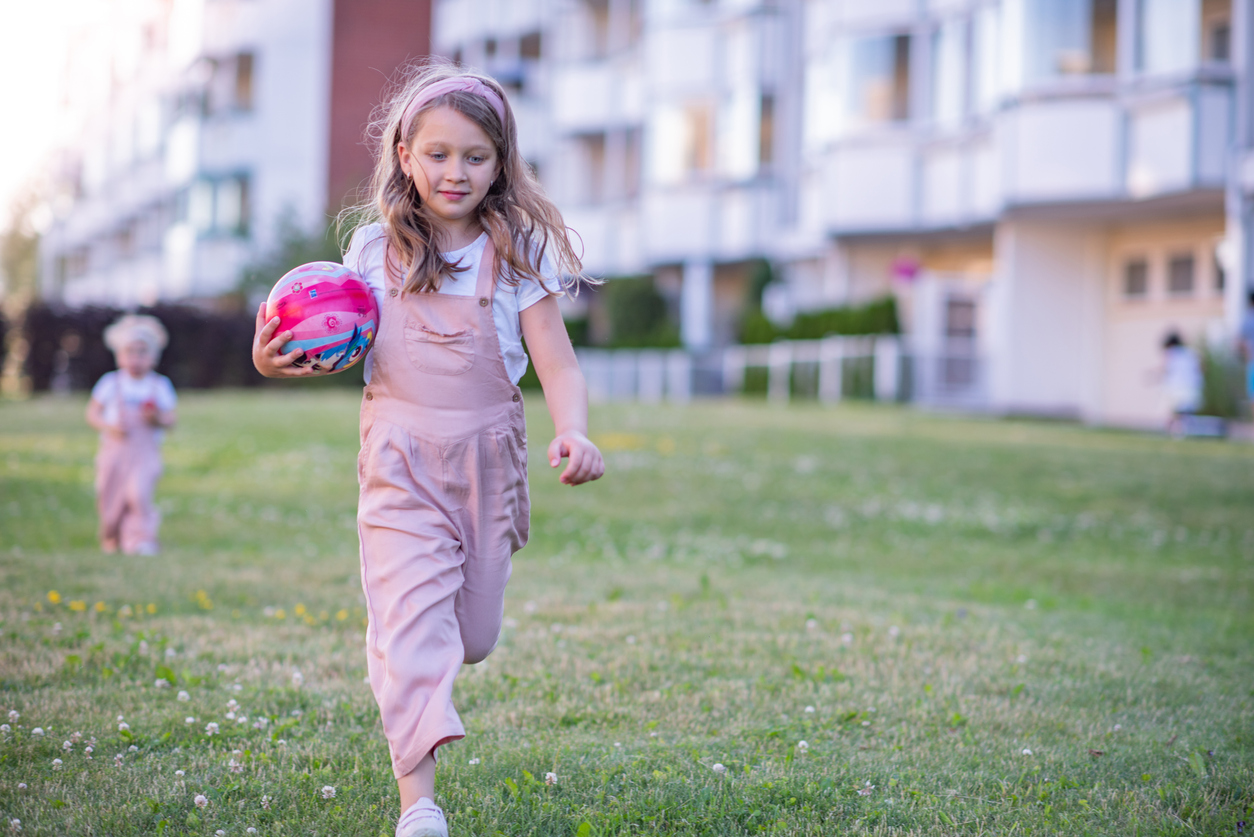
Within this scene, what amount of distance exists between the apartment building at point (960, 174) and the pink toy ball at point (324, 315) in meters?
17.5

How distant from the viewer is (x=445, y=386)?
3.33m

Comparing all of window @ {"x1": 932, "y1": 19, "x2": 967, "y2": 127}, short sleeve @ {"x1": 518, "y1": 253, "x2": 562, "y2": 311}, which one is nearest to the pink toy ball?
short sleeve @ {"x1": 518, "y1": 253, "x2": 562, "y2": 311}

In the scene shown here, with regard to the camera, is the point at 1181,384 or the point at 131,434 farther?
the point at 1181,384

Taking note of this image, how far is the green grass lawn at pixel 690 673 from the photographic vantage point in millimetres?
3480

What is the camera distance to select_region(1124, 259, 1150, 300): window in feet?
70.5

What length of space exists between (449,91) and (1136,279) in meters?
20.5

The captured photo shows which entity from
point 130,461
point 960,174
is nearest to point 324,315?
point 130,461

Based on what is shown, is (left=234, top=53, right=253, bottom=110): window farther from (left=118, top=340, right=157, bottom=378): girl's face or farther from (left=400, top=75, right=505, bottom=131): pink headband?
(left=400, top=75, right=505, bottom=131): pink headband

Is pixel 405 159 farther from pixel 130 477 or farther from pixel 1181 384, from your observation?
pixel 1181 384

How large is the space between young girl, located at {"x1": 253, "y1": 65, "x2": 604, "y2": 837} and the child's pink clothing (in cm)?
563

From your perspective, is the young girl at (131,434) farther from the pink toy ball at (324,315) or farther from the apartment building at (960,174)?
the apartment building at (960,174)

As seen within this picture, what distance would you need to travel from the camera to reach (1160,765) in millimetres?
3914

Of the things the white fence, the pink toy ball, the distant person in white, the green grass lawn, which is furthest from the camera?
the white fence

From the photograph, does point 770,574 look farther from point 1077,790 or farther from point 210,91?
point 210,91
